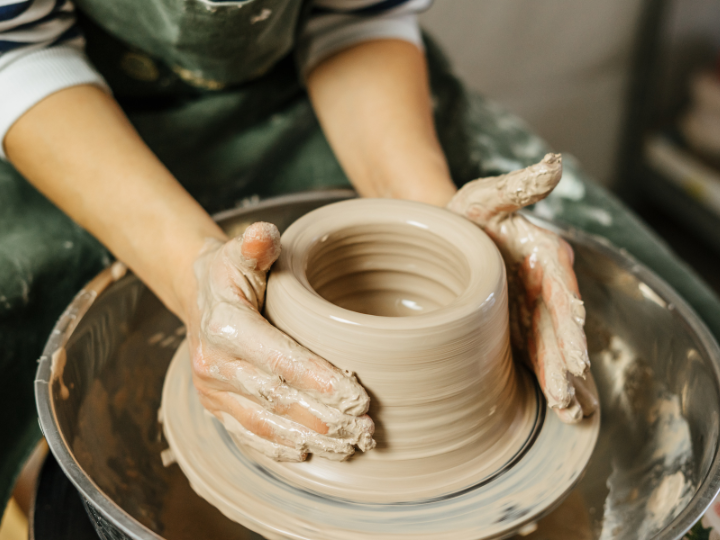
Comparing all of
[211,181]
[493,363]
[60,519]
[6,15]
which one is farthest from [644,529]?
[6,15]

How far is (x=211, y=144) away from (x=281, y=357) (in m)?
0.71

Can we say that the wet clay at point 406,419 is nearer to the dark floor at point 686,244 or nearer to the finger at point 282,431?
the finger at point 282,431

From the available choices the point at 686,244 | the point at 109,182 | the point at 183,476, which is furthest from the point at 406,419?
the point at 686,244

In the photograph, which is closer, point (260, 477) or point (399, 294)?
point (260, 477)

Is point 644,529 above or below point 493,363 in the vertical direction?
below

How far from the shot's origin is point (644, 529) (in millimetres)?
774

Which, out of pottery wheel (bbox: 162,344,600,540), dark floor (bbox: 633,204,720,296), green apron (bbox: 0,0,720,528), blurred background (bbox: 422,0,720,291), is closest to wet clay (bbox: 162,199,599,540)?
pottery wheel (bbox: 162,344,600,540)

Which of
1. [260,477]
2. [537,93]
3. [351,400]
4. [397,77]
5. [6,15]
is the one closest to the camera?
[351,400]

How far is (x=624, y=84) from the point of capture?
298cm

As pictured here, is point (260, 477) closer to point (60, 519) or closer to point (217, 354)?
point (217, 354)

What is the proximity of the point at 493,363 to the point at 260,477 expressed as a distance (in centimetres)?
31

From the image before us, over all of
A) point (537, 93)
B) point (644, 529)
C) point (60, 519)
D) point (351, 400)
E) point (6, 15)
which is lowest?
point (537, 93)

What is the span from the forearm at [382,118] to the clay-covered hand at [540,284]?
0.56 ft

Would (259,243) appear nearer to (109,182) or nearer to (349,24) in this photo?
(109,182)
